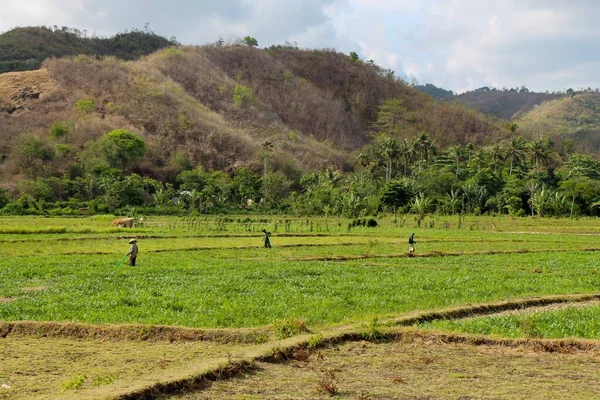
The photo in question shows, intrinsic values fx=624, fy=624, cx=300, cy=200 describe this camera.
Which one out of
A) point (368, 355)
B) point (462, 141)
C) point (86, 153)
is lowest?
point (368, 355)

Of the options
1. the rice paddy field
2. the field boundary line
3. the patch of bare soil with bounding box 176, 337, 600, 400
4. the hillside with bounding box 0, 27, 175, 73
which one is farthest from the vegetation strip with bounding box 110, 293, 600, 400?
the hillside with bounding box 0, 27, 175, 73

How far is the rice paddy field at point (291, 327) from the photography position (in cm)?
1067

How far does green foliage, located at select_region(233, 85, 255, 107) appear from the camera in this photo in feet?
534

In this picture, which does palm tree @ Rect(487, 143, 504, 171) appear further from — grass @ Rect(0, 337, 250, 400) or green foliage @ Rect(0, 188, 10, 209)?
grass @ Rect(0, 337, 250, 400)

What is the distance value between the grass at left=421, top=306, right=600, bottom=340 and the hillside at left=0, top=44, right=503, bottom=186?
292 ft

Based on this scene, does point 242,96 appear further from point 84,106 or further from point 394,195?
point 394,195

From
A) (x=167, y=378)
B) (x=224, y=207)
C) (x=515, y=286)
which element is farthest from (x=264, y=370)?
(x=224, y=207)

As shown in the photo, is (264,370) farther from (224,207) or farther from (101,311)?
(224,207)

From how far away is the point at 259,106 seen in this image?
168 metres

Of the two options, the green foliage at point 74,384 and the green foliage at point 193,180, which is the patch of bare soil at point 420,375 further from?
the green foliage at point 193,180

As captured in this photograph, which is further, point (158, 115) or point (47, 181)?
point (158, 115)

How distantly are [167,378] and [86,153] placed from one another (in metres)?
96.6

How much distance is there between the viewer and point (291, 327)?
14117 millimetres

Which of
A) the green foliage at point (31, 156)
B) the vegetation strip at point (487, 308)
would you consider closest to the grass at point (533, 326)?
the vegetation strip at point (487, 308)
